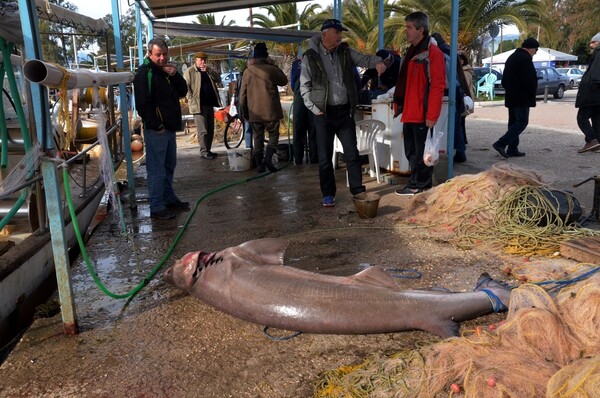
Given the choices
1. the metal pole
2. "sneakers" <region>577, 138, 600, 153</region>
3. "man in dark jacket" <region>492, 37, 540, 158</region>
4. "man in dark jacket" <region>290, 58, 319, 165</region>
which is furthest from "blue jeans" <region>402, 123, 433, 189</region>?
the metal pole

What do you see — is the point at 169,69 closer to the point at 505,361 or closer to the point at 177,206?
the point at 177,206

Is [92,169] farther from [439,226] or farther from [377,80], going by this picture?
[439,226]

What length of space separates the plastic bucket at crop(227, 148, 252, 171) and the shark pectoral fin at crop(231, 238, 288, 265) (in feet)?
19.0

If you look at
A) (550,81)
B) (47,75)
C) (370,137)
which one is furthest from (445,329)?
(550,81)

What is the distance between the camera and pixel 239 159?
31.8 ft

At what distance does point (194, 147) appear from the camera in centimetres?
1403

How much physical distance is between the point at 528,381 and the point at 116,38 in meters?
6.24

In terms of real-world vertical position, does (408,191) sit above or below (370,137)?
below

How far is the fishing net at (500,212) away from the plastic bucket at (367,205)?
0.35 metres

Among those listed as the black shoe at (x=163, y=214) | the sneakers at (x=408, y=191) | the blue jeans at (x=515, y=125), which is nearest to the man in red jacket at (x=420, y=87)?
the sneakers at (x=408, y=191)

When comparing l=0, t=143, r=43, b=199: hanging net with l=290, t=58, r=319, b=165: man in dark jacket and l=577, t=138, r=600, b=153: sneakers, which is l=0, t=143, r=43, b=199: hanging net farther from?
l=577, t=138, r=600, b=153: sneakers

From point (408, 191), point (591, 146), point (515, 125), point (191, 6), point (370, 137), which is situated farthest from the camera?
point (191, 6)

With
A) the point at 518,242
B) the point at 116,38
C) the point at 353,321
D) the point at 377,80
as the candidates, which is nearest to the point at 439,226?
the point at 518,242

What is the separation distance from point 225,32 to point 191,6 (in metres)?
Answer: 0.87
